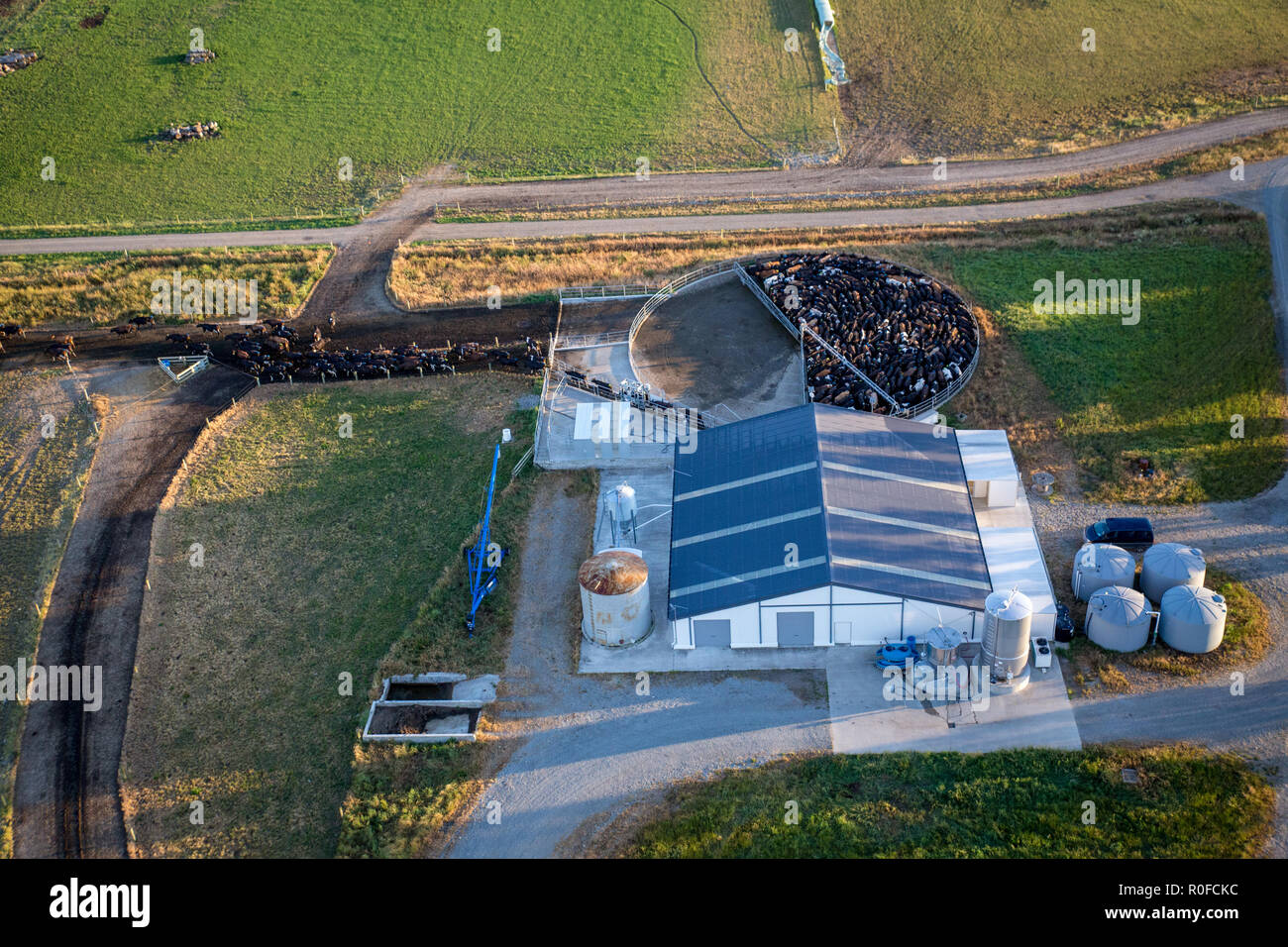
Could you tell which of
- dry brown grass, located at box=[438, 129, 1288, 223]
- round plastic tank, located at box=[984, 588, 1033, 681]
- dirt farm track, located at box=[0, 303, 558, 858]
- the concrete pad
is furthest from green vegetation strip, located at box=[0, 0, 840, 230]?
the concrete pad

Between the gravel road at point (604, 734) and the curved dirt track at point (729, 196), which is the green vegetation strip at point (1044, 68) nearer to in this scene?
the curved dirt track at point (729, 196)

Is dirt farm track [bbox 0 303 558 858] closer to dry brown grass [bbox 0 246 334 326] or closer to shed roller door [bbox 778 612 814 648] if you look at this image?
dry brown grass [bbox 0 246 334 326]

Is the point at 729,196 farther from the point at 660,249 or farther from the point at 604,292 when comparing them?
the point at 604,292

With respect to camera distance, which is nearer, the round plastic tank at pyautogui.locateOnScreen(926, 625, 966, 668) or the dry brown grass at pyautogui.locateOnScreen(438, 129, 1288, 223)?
the round plastic tank at pyautogui.locateOnScreen(926, 625, 966, 668)

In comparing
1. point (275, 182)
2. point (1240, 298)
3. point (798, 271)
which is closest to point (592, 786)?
point (798, 271)

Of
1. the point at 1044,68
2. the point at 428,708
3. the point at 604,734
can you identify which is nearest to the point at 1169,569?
the point at 604,734

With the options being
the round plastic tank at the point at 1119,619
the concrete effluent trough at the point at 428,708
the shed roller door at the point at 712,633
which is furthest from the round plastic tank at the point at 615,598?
the round plastic tank at the point at 1119,619
